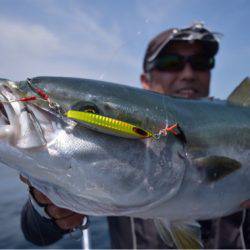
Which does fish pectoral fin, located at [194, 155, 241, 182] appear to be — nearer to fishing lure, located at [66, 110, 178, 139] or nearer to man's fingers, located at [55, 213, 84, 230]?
fishing lure, located at [66, 110, 178, 139]

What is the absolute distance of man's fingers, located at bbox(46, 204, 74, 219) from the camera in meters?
2.45

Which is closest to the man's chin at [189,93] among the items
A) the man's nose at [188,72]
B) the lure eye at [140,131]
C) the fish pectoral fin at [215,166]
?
the man's nose at [188,72]

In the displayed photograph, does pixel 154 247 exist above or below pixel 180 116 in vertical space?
below

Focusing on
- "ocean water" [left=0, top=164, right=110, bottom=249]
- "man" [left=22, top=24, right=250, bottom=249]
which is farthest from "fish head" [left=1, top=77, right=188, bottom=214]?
"ocean water" [left=0, top=164, right=110, bottom=249]

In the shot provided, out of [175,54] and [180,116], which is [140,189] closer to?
[180,116]

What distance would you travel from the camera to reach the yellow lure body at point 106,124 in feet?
5.51

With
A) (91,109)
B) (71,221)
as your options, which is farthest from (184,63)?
(91,109)

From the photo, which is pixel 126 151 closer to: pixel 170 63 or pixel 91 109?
pixel 91 109

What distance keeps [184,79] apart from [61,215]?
2304 millimetres

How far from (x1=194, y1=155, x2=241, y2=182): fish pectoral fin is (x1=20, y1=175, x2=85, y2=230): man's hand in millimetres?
1044

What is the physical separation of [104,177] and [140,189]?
238 mm

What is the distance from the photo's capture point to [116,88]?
2.03 m

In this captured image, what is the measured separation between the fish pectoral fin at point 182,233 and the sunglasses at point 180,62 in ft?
7.59

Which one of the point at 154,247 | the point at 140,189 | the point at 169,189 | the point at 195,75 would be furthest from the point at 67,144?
the point at 195,75
